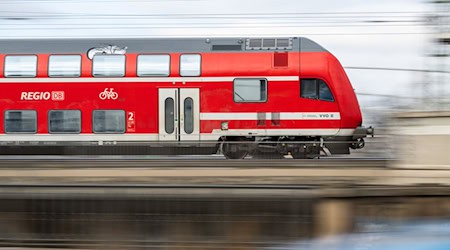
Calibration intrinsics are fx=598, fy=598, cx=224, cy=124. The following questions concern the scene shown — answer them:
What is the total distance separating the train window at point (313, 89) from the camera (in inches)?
674

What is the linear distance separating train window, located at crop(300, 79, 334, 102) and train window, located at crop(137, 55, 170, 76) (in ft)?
12.9

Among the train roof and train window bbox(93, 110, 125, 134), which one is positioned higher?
the train roof

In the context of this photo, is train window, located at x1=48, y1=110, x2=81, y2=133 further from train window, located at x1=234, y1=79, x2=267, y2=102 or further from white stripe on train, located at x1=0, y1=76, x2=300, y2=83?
train window, located at x1=234, y1=79, x2=267, y2=102

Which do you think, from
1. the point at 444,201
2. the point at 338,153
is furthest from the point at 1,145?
the point at 444,201

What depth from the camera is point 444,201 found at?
7.66 metres

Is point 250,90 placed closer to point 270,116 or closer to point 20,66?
point 270,116

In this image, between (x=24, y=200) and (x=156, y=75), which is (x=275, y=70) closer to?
(x=156, y=75)

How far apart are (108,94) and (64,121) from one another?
1.56 metres

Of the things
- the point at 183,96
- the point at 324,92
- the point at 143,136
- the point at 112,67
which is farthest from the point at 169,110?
the point at 324,92

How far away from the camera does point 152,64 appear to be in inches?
681

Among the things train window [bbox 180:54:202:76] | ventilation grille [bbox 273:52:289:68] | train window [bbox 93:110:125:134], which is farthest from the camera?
train window [bbox 93:110:125:134]

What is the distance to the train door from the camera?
17.2 metres

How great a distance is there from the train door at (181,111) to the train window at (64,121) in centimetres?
249

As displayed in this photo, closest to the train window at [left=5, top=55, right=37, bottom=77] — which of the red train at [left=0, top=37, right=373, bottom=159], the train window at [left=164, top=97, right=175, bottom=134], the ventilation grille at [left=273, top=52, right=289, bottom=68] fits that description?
the red train at [left=0, top=37, right=373, bottom=159]
